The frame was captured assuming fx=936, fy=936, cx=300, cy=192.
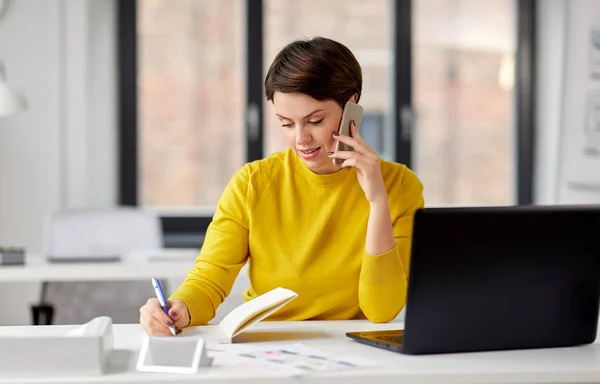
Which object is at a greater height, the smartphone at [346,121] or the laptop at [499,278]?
the smartphone at [346,121]

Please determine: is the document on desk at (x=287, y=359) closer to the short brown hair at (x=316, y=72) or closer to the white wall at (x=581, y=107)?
the short brown hair at (x=316, y=72)

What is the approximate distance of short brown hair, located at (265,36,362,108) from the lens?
2008 millimetres

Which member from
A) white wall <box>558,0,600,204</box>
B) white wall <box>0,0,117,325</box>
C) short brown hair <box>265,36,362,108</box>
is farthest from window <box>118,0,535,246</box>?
short brown hair <box>265,36,362,108</box>

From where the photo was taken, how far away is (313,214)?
215 cm

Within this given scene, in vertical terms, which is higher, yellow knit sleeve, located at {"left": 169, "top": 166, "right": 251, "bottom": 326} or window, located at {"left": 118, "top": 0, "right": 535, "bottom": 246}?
window, located at {"left": 118, "top": 0, "right": 535, "bottom": 246}

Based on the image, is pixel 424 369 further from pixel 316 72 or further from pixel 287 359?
pixel 316 72

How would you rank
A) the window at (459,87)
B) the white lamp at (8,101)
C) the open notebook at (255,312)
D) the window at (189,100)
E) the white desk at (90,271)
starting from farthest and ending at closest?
the window at (459,87) < the window at (189,100) < the white lamp at (8,101) < the white desk at (90,271) < the open notebook at (255,312)

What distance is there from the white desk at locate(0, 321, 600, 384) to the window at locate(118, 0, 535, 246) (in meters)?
3.27

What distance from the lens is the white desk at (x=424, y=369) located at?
1420 mm

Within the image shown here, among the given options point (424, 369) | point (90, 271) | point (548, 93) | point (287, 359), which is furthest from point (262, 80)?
point (424, 369)

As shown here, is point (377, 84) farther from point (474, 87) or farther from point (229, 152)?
point (229, 152)

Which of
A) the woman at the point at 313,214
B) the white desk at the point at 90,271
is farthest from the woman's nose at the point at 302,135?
the white desk at the point at 90,271

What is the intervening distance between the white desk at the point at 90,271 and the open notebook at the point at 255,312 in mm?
1561

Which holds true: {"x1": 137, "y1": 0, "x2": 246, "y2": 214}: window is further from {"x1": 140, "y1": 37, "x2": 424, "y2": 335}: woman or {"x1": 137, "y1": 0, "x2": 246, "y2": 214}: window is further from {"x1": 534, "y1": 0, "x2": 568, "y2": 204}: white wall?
{"x1": 140, "y1": 37, "x2": 424, "y2": 335}: woman
